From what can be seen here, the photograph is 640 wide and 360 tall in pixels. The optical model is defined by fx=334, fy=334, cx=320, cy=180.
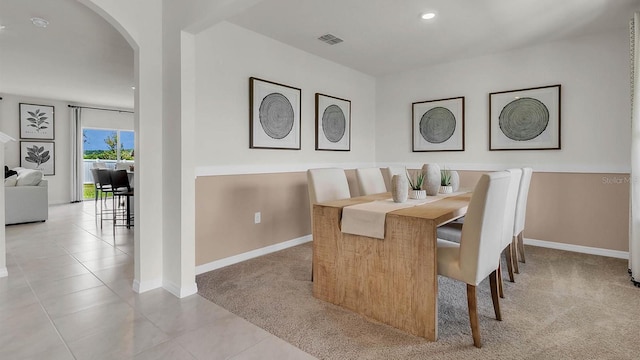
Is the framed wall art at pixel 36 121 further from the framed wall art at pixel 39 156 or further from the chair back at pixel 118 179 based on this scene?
the chair back at pixel 118 179

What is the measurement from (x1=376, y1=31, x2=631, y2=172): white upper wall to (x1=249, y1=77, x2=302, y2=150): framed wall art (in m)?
1.89

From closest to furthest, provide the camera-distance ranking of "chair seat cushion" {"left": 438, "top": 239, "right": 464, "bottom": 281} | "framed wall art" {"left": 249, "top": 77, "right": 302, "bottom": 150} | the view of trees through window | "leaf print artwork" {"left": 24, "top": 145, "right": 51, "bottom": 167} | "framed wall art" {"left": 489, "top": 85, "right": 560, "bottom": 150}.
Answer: "chair seat cushion" {"left": 438, "top": 239, "right": 464, "bottom": 281} < "framed wall art" {"left": 249, "top": 77, "right": 302, "bottom": 150} < "framed wall art" {"left": 489, "top": 85, "right": 560, "bottom": 150} < "leaf print artwork" {"left": 24, "top": 145, "right": 51, "bottom": 167} < the view of trees through window

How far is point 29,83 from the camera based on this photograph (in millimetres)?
5668

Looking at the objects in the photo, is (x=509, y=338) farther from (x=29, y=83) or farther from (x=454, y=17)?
(x=29, y=83)

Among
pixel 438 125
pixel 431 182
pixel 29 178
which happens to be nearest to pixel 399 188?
pixel 431 182

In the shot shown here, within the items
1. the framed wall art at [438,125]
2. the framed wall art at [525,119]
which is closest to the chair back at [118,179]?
the framed wall art at [438,125]

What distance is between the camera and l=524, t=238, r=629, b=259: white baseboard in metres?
3.46

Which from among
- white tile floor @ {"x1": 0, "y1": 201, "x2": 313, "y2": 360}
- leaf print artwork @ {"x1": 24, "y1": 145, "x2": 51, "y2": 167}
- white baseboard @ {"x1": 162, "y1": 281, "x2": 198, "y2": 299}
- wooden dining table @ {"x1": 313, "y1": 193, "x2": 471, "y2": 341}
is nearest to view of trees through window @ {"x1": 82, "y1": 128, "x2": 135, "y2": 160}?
leaf print artwork @ {"x1": 24, "y1": 145, "x2": 51, "y2": 167}

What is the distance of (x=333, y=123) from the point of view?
→ 14.6 ft

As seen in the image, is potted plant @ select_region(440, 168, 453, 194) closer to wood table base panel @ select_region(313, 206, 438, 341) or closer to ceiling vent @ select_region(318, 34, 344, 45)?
wood table base panel @ select_region(313, 206, 438, 341)

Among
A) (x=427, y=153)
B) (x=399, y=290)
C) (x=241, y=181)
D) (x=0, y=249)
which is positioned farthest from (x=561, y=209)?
(x=0, y=249)

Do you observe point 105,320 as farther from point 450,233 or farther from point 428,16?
point 428,16

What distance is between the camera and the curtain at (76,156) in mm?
7496

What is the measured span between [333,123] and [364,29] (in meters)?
1.37
